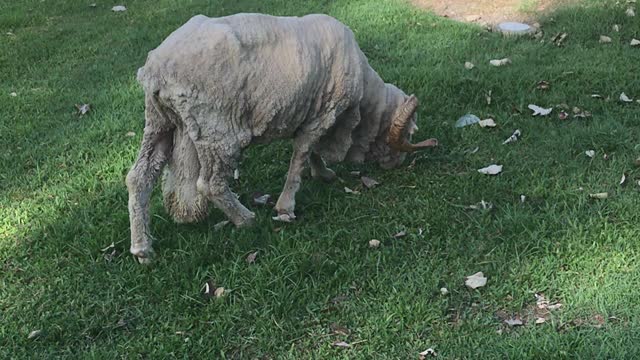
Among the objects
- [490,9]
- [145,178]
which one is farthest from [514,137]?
[490,9]

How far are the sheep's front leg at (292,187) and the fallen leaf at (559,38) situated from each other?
3792 millimetres

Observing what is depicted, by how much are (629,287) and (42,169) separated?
4.04m

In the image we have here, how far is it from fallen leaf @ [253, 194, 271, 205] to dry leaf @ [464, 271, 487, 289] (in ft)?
4.98

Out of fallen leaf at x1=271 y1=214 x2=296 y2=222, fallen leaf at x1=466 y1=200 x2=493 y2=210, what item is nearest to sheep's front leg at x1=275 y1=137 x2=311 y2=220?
fallen leaf at x1=271 y1=214 x2=296 y2=222

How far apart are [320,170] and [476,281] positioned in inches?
60.3

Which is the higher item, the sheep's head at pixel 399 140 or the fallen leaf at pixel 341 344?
the sheep's head at pixel 399 140

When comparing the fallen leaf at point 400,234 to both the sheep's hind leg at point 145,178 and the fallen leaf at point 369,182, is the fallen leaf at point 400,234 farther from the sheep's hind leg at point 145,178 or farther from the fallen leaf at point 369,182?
the sheep's hind leg at point 145,178

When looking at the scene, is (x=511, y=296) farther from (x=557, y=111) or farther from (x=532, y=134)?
(x=557, y=111)

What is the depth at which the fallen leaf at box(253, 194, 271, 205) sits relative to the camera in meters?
4.66

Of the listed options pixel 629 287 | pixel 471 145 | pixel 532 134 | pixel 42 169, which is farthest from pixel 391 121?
pixel 42 169

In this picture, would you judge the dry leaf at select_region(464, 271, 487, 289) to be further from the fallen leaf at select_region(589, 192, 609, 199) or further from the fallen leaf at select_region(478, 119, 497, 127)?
the fallen leaf at select_region(478, 119, 497, 127)

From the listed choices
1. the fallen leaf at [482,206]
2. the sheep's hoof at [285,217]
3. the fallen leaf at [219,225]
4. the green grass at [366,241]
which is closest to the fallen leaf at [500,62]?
the green grass at [366,241]

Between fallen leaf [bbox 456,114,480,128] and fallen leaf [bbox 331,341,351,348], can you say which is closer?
fallen leaf [bbox 331,341,351,348]

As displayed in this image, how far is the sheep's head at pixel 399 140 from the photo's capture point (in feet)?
14.4
